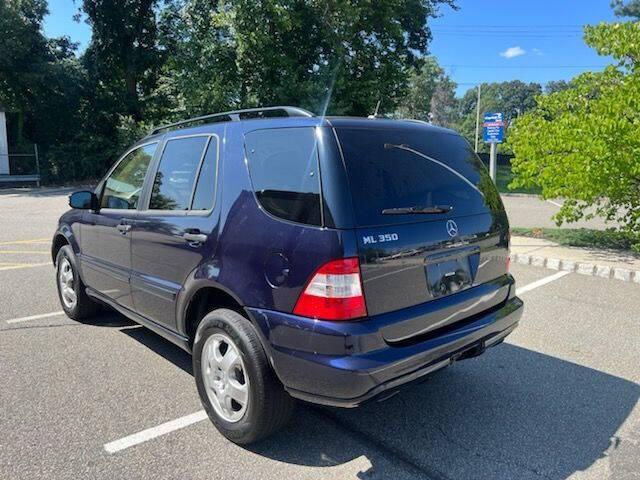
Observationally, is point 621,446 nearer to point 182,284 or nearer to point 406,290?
point 406,290

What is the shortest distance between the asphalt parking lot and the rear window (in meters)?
1.37

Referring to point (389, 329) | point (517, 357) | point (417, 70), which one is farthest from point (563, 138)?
point (417, 70)

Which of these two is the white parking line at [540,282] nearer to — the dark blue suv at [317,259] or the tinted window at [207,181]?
the dark blue suv at [317,259]

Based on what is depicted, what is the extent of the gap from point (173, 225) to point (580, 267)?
6.39 m

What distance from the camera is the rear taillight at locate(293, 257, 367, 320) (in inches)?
104

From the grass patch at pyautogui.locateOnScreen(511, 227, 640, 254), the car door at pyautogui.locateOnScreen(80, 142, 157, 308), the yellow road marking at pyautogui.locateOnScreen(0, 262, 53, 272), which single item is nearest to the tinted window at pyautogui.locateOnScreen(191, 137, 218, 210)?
the car door at pyautogui.locateOnScreen(80, 142, 157, 308)

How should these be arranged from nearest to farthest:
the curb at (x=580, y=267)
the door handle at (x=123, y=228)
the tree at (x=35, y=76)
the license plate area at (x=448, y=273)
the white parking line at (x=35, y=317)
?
the license plate area at (x=448, y=273) → the door handle at (x=123, y=228) → the white parking line at (x=35, y=317) → the curb at (x=580, y=267) → the tree at (x=35, y=76)

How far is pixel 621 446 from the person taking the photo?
3113 millimetres

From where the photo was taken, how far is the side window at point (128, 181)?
420cm

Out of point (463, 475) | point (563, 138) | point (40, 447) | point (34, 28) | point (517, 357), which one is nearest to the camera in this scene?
point (463, 475)

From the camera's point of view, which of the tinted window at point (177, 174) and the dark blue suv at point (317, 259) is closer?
the dark blue suv at point (317, 259)

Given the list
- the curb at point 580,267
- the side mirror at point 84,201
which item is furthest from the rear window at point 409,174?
the curb at point 580,267

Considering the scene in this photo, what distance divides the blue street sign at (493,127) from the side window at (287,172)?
9922 millimetres

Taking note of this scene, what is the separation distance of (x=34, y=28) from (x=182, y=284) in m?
27.7
